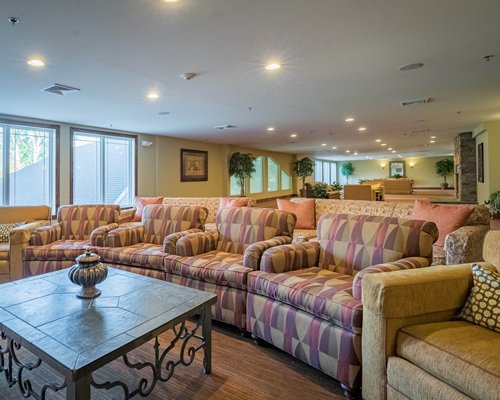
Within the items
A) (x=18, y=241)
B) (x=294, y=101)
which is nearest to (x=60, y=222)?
(x=18, y=241)

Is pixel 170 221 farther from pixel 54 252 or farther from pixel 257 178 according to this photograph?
pixel 257 178

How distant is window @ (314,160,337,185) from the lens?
1949 cm

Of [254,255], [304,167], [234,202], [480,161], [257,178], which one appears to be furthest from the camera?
[304,167]

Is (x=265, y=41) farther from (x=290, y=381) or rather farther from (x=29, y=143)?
(x=29, y=143)

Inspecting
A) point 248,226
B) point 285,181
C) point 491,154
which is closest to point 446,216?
point 248,226

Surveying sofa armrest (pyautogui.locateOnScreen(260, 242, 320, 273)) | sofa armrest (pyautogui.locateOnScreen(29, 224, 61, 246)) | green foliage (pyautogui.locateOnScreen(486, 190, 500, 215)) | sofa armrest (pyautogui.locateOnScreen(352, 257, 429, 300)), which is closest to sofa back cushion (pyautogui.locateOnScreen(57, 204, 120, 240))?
sofa armrest (pyautogui.locateOnScreen(29, 224, 61, 246))

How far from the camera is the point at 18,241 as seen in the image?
345 cm

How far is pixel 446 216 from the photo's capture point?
310 cm

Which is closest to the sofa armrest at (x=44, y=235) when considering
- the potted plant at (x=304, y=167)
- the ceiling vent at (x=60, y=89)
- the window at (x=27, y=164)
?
the ceiling vent at (x=60, y=89)

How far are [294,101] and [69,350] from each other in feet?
13.7

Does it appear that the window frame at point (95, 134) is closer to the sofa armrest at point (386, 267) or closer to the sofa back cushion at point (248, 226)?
the sofa back cushion at point (248, 226)

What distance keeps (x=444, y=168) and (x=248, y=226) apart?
19.0 metres

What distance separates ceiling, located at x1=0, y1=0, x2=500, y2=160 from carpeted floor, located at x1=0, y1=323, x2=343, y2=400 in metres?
2.31

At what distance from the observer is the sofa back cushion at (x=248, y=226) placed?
297 centimetres
